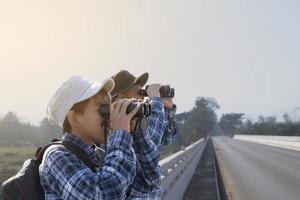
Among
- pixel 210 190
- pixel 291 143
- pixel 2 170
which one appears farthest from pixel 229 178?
pixel 291 143

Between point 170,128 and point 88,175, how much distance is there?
2.45m

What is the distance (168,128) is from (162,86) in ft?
1.90

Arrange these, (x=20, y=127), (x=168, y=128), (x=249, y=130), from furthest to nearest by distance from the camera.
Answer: (x=249, y=130)
(x=20, y=127)
(x=168, y=128)

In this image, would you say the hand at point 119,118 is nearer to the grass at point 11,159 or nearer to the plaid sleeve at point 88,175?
the plaid sleeve at point 88,175

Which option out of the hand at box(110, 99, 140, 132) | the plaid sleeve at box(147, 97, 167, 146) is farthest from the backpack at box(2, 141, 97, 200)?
the plaid sleeve at box(147, 97, 167, 146)

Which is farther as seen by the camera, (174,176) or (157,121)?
(174,176)

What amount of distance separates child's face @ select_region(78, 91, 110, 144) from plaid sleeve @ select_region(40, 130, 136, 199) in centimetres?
18

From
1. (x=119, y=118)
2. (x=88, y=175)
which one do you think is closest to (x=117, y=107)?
(x=119, y=118)

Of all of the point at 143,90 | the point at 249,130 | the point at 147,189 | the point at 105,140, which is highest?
the point at 249,130

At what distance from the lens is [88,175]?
2.77 m

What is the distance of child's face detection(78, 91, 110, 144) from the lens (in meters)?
3.04

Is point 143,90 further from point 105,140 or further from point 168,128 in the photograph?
point 105,140

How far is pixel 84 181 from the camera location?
274 cm

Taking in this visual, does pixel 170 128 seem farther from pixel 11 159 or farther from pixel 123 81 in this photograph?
pixel 11 159
